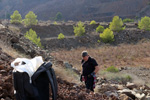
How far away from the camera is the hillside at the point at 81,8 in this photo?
7831cm

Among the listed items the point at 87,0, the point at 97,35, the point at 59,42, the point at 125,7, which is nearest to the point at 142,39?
the point at 97,35

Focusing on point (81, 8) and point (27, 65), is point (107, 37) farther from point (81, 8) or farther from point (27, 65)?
point (81, 8)

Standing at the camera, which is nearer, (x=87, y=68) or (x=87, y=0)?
(x=87, y=68)

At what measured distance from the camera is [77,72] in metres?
9.02

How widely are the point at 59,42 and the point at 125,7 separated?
59951mm

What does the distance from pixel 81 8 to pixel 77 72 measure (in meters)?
81.6

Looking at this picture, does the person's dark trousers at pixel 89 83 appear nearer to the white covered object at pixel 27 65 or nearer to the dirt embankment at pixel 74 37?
the white covered object at pixel 27 65

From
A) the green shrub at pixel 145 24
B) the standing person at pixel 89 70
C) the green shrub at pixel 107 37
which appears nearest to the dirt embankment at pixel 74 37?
the green shrub at pixel 107 37

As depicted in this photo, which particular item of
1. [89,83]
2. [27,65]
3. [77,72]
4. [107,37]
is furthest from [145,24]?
[27,65]

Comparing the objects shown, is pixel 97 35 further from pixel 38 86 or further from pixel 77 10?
pixel 77 10

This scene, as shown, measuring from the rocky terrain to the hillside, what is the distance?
42047 millimetres

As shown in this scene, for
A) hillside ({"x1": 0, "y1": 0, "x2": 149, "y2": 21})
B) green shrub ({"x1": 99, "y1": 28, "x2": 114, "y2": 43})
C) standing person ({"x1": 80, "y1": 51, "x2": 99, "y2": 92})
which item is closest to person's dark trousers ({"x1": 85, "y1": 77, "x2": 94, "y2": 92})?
standing person ({"x1": 80, "y1": 51, "x2": 99, "y2": 92})

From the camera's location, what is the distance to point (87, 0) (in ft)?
300

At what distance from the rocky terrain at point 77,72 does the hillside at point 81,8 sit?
138ft
